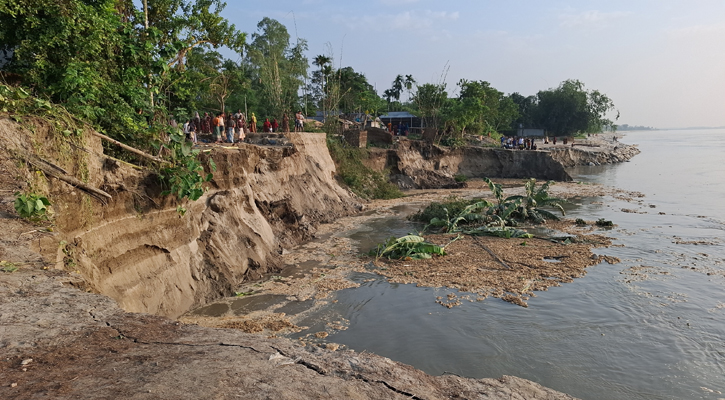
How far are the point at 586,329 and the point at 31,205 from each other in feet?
31.1

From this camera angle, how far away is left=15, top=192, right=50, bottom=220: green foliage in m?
6.09

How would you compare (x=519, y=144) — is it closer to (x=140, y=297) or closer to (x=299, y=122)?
(x=299, y=122)

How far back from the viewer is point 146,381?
3789mm

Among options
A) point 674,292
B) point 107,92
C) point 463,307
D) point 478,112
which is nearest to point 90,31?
point 107,92

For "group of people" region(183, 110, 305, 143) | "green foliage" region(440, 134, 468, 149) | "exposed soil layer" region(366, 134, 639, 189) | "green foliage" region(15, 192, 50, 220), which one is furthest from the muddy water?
"green foliage" region(440, 134, 468, 149)

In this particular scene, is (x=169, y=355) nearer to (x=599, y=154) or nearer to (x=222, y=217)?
(x=222, y=217)

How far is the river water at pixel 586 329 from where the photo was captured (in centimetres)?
689

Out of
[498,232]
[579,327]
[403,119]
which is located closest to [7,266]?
[579,327]

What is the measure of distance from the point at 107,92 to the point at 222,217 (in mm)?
3885

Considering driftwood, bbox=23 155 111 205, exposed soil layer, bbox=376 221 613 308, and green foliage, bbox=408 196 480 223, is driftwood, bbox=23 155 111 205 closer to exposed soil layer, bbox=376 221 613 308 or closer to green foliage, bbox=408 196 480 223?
exposed soil layer, bbox=376 221 613 308

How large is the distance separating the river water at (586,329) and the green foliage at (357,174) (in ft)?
44.1

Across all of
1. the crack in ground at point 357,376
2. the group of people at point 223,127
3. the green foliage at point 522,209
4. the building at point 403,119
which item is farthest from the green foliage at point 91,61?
the building at point 403,119

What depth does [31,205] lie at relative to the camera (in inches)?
242

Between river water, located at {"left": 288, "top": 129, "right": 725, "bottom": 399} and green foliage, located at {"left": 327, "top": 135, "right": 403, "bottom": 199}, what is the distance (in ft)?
44.1
